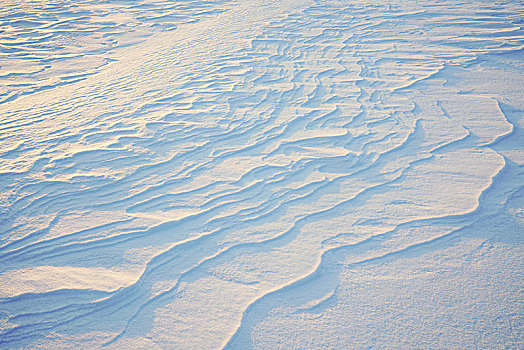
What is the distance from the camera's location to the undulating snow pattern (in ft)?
6.70

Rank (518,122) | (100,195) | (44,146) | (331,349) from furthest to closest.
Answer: (518,122) → (44,146) → (100,195) → (331,349)

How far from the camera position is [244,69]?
490 centimetres

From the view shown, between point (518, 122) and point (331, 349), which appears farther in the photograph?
point (518, 122)

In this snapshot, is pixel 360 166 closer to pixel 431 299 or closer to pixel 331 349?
pixel 431 299

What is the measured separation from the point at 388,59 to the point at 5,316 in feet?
15.9

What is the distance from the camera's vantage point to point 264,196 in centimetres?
290

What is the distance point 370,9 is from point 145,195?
231 inches

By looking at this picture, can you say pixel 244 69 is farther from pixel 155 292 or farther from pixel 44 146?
pixel 155 292

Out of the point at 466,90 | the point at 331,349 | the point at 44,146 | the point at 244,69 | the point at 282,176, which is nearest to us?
the point at 331,349

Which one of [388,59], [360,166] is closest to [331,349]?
[360,166]

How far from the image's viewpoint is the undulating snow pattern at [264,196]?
2.04 m

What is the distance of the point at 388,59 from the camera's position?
204 inches

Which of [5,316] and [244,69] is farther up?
[244,69]

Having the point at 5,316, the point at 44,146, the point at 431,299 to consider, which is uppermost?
the point at 44,146
